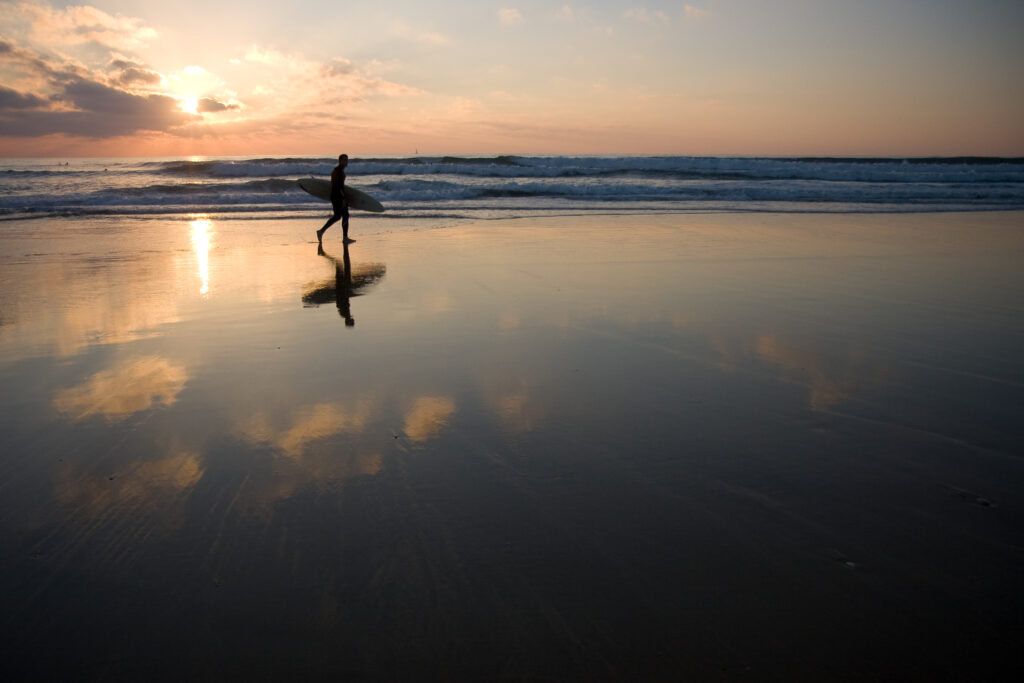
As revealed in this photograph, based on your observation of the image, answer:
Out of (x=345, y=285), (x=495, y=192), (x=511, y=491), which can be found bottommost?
(x=511, y=491)

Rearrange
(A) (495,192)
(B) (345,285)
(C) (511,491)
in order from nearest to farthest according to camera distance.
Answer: (C) (511,491) < (B) (345,285) < (A) (495,192)

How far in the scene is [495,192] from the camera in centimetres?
2534

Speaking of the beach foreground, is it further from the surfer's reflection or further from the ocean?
the ocean

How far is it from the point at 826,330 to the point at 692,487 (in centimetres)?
367

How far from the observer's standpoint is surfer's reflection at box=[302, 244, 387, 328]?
7234mm

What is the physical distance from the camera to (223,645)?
2168 millimetres

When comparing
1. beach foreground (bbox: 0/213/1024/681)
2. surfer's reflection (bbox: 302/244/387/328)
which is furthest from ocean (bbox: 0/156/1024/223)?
beach foreground (bbox: 0/213/1024/681)

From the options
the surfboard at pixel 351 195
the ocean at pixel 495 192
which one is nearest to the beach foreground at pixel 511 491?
the surfboard at pixel 351 195

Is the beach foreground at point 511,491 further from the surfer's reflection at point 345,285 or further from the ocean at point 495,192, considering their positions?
the ocean at point 495,192

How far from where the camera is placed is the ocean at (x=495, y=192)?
19.3 metres

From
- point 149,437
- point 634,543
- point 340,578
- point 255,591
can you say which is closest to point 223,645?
point 255,591

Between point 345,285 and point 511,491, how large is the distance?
578 cm

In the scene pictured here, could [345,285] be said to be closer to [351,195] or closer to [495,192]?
[351,195]

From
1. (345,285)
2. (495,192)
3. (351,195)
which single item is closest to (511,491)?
(345,285)
